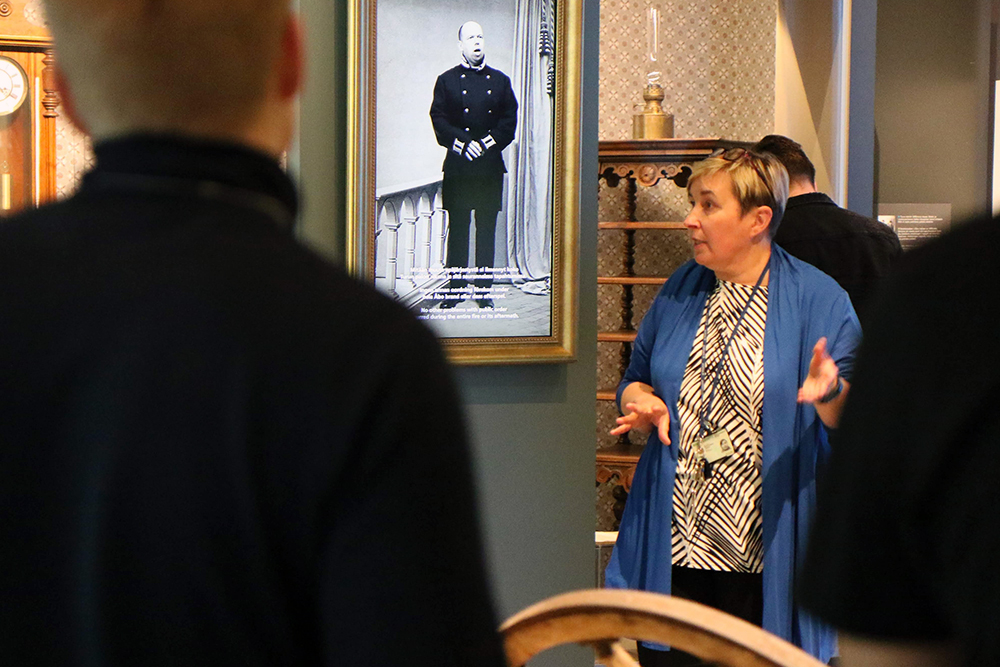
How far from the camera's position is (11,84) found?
130 inches

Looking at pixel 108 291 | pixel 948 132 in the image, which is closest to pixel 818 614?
pixel 108 291

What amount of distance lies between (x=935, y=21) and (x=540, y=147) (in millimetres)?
3814

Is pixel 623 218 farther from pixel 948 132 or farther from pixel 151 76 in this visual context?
pixel 151 76

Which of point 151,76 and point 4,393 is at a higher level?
point 151,76

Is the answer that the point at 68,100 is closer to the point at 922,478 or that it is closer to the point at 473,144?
the point at 922,478

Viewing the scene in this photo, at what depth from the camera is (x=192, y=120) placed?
77 centimetres

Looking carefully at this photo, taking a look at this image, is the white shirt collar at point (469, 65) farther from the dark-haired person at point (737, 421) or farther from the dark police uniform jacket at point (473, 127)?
the dark-haired person at point (737, 421)

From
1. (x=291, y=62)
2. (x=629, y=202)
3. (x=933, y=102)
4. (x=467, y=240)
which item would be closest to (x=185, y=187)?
(x=291, y=62)

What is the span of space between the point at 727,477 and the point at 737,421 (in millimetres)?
142

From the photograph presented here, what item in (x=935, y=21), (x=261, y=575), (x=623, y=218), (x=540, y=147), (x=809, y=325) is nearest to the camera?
(x=261, y=575)

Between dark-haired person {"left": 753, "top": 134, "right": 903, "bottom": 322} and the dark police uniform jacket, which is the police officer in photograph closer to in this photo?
the dark police uniform jacket

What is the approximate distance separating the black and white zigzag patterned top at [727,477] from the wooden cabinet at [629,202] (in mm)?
2790

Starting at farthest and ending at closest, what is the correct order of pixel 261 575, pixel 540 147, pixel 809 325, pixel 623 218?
pixel 623 218
pixel 540 147
pixel 809 325
pixel 261 575

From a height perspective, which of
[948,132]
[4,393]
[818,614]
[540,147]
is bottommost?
[818,614]
